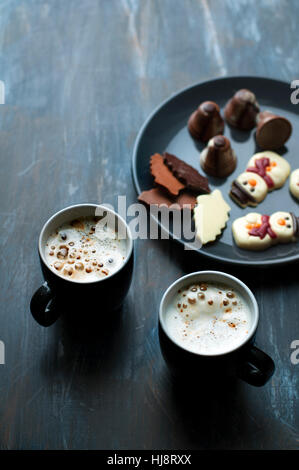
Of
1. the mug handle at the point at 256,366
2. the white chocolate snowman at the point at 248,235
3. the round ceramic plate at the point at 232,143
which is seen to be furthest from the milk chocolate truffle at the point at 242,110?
the mug handle at the point at 256,366

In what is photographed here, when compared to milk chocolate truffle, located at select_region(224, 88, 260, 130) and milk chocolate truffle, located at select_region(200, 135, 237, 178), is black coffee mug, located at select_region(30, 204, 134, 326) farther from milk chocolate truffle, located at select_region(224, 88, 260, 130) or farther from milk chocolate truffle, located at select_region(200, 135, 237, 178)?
milk chocolate truffle, located at select_region(224, 88, 260, 130)

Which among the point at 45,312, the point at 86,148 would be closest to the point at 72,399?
the point at 45,312

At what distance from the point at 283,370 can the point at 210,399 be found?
0.16 m

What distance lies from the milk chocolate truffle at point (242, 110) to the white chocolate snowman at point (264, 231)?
31cm

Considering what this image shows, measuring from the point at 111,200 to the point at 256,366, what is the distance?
22.8 inches

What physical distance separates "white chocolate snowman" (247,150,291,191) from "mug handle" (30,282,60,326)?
24.7 inches

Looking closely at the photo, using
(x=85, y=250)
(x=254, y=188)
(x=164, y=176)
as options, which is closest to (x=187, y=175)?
(x=164, y=176)

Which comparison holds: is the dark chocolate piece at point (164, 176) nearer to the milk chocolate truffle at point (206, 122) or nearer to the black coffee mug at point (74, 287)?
the milk chocolate truffle at point (206, 122)

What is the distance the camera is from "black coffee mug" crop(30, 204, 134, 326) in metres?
0.96

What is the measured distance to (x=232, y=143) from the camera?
1418mm

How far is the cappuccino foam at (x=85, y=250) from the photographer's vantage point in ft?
3.31

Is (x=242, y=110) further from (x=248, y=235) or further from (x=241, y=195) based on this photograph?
(x=248, y=235)

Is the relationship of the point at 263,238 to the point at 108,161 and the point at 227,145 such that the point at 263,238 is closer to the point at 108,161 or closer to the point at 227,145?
the point at 227,145

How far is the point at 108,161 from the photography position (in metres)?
1.39
